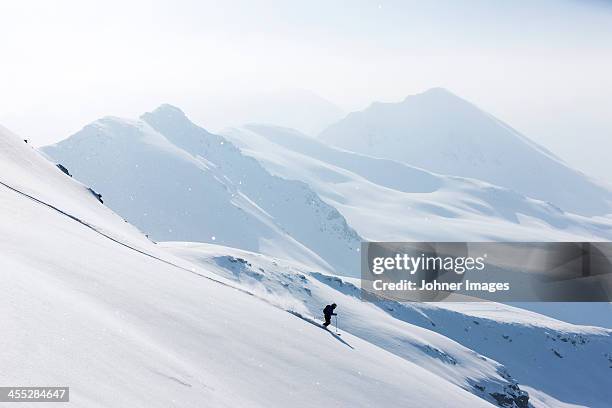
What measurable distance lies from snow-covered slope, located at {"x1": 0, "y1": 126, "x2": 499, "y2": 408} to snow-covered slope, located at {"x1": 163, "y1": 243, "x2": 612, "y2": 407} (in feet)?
70.8

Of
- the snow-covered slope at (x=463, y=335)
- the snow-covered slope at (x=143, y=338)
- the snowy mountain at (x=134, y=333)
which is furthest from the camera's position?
the snow-covered slope at (x=463, y=335)

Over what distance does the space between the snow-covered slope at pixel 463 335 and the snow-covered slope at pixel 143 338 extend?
21595 mm

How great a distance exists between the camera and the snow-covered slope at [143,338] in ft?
25.2

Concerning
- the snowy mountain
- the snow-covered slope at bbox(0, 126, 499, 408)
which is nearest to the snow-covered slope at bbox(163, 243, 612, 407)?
the snowy mountain

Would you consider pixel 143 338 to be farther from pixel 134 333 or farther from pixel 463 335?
pixel 463 335

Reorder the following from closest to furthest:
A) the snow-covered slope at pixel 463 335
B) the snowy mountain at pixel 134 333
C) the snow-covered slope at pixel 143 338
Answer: the snow-covered slope at pixel 143 338
the snowy mountain at pixel 134 333
the snow-covered slope at pixel 463 335

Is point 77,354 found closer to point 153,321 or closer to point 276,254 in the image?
point 153,321

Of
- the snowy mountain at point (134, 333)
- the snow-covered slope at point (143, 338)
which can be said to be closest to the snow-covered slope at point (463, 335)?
the snowy mountain at point (134, 333)

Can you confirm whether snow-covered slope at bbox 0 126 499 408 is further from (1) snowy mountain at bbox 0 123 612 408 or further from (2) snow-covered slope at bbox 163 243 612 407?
(2) snow-covered slope at bbox 163 243 612 407

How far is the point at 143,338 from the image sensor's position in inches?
407

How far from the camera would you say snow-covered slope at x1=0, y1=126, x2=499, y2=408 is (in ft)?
25.2

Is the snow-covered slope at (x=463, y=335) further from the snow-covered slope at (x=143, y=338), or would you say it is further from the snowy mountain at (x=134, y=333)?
the snow-covered slope at (x=143, y=338)

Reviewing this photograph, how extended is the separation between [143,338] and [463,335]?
289ft

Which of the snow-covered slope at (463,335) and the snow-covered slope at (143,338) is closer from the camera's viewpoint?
the snow-covered slope at (143,338)
